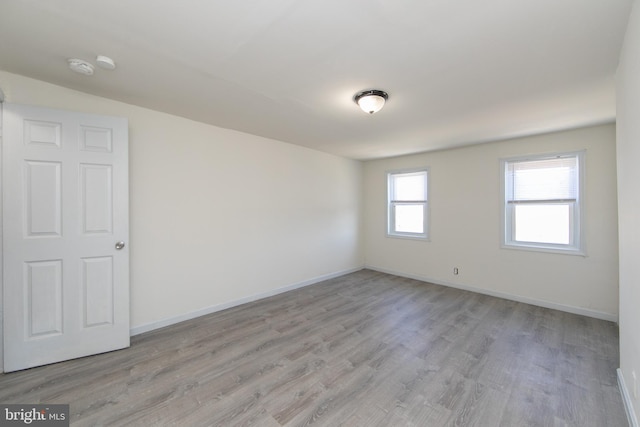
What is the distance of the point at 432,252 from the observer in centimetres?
455

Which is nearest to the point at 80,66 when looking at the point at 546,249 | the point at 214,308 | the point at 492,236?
the point at 214,308

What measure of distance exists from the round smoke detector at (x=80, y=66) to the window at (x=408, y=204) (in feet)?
15.2

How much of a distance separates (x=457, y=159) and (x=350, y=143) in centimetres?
188

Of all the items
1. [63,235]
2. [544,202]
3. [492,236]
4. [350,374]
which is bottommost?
[350,374]

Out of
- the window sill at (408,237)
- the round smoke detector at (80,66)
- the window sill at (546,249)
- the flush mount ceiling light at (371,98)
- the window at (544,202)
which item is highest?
the round smoke detector at (80,66)

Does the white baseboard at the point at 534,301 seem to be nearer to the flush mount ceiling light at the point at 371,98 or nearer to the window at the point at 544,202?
the window at the point at 544,202

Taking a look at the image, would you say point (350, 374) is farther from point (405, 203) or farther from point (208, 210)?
point (405, 203)

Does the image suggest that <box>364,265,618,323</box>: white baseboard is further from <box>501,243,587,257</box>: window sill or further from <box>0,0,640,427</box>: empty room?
<box>501,243,587,257</box>: window sill

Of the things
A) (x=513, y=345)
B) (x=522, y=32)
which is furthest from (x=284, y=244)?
(x=522, y=32)

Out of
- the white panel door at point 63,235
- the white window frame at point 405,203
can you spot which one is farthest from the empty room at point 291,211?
the white window frame at point 405,203

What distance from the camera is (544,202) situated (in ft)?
11.4

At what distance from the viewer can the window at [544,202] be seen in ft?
10.8

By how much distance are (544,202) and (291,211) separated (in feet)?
12.2

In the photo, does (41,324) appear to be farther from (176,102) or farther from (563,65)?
(563,65)
